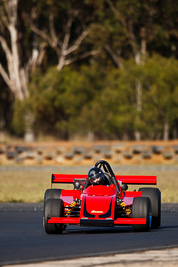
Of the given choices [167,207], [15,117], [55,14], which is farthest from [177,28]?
[167,207]

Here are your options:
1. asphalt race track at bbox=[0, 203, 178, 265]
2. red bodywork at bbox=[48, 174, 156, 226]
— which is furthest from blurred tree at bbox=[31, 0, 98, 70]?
red bodywork at bbox=[48, 174, 156, 226]

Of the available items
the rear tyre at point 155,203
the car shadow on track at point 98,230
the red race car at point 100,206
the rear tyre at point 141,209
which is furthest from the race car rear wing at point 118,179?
the rear tyre at point 141,209

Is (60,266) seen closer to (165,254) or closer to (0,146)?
(165,254)

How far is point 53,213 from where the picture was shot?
456 inches

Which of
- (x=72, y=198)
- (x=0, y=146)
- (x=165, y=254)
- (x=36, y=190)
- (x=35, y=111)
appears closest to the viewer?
(x=165, y=254)

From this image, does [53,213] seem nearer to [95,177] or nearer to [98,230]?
[95,177]

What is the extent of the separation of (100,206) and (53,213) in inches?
30.4

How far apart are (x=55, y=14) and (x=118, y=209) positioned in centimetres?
4410

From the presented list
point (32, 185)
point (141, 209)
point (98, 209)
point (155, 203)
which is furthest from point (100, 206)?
point (32, 185)

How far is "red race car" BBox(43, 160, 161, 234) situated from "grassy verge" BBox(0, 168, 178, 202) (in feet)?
23.0

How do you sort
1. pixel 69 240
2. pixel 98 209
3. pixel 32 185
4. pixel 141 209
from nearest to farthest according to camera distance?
pixel 69 240 < pixel 98 209 < pixel 141 209 < pixel 32 185

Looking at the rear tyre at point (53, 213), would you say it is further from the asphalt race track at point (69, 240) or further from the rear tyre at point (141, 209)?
the rear tyre at point (141, 209)

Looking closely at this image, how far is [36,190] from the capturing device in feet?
76.4

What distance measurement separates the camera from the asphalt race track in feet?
30.1
